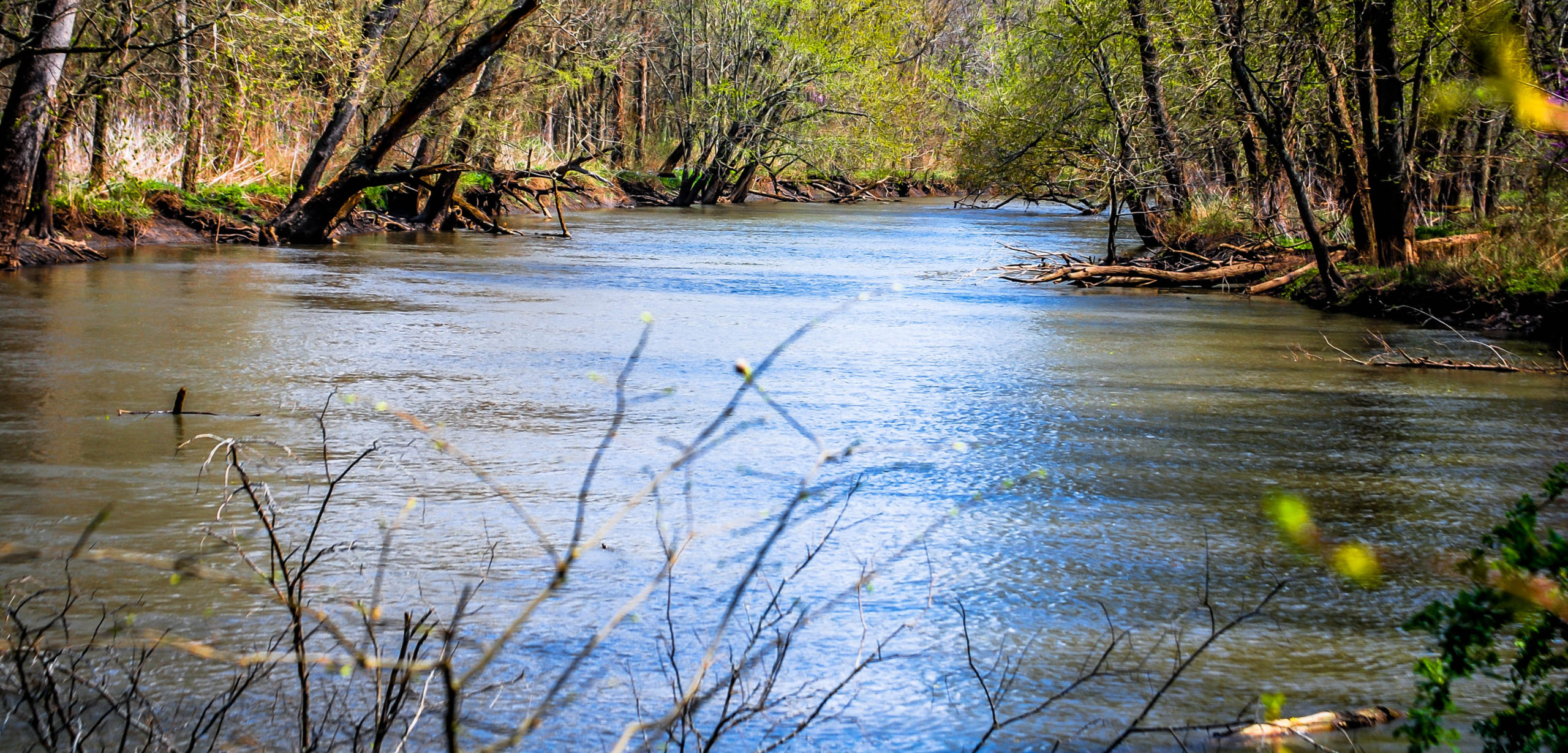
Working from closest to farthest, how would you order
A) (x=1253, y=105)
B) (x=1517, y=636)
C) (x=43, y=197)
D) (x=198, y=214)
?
(x=1517, y=636), (x=1253, y=105), (x=43, y=197), (x=198, y=214)

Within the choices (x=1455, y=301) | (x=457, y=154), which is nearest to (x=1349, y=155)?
(x=1455, y=301)

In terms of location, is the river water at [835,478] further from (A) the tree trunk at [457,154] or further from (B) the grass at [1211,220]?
(A) the tree trunk at [457,154]

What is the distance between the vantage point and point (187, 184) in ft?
76.7

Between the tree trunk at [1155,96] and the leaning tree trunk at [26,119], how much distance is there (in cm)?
1303

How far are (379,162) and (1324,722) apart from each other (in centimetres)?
2155

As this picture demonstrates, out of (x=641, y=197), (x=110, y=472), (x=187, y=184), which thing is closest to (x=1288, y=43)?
(x=110, y=472)

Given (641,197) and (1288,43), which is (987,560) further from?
(641,197)

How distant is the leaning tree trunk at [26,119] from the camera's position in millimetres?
14875

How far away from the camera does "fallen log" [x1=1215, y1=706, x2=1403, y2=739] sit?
4.16 metres

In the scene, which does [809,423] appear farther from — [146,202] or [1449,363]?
[146,202]

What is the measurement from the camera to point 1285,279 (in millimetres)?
19000

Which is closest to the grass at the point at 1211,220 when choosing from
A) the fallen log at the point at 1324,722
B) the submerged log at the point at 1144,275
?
the submerged log at the point at 1144,275

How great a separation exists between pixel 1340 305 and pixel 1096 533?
11.8 m

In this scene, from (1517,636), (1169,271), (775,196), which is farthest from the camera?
(775,196)
